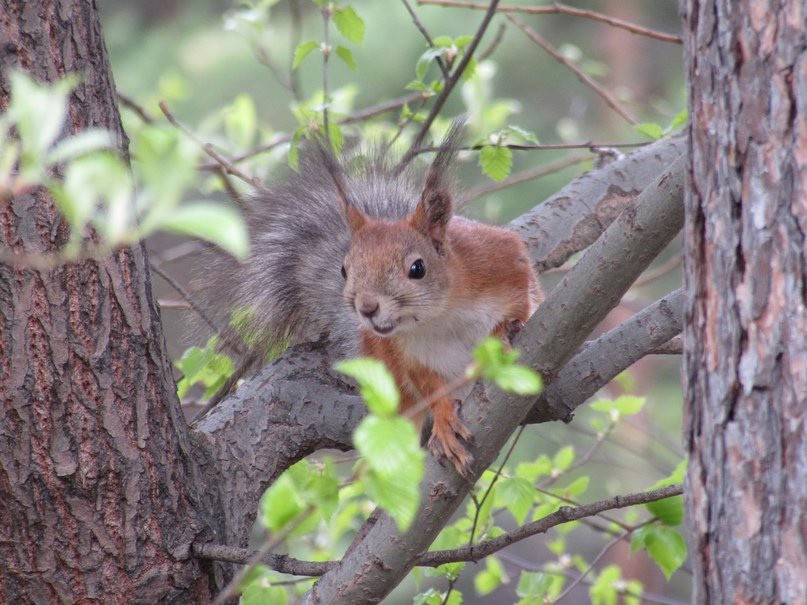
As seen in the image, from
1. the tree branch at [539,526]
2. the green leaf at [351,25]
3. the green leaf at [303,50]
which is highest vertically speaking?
the green leaf at [351,25]

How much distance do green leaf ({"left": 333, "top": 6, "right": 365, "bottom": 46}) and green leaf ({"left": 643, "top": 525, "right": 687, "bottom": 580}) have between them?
974 mm

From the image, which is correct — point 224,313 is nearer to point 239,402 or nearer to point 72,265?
point 239,402

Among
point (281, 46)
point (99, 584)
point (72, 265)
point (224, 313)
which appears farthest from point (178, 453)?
point (281, 46)

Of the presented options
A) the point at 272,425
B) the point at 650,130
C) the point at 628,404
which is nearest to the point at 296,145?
the point at 272,425

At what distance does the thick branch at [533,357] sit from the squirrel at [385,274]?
0.10m

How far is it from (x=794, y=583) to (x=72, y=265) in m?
0.91

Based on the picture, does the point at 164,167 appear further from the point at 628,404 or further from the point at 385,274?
the point at 628,404

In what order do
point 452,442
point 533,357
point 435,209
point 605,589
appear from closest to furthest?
1. point 533,357
2. point 452,442
3. point 435,209
4. point 605,589

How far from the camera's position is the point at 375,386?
69 centimetres

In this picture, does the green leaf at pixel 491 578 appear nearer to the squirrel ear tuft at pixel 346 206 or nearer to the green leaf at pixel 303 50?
the squirrel ear tuft at pixel 346 206

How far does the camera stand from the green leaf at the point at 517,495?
5.04 feet

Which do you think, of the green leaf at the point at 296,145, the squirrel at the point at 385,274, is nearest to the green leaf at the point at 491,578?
the squirrel at the point at 385,274

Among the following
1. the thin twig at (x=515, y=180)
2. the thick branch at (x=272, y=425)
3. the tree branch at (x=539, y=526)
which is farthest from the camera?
the thin twig at (x=515, y=180)

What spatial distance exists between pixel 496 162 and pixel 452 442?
1.94 feet
